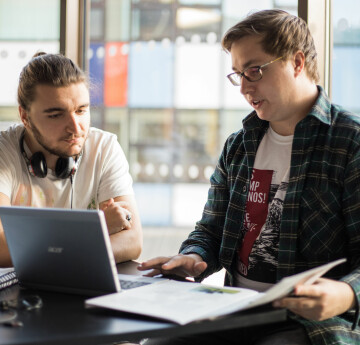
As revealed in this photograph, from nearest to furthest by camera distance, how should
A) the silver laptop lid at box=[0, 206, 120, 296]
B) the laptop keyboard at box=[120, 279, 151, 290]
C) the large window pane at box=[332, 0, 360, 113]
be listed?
1. the silver laptop lid at box=[0, 206, 120, 296]
2. the laptop keyboard at box=[120, 279, 151, 290]
3. the large window pane at box=[332, 0, 360, 113]

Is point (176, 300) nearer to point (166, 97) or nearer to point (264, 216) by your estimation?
point (264, 216)

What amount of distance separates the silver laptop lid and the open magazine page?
0.08 meters

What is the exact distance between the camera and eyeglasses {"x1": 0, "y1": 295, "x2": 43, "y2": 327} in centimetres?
102

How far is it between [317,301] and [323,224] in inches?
16.1

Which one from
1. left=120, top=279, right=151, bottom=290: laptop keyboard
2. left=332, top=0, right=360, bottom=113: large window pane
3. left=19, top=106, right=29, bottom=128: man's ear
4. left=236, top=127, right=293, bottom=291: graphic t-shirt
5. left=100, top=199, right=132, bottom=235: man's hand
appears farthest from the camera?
left=332, top=0, right=360, bottom=113: large window pane

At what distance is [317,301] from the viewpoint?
110cm

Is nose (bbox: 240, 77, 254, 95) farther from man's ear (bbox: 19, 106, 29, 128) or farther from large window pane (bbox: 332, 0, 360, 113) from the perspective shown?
large window pane (bbox: 332, 0, 360, 113)

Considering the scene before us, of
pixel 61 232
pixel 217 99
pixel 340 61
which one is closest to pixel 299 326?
pixel 61 232

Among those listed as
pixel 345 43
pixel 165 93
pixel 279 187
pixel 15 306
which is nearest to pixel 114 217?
pixel 279 187

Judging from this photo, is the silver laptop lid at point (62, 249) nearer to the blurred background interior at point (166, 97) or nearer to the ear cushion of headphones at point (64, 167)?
the ear cushion of headphones at point (64, 167)

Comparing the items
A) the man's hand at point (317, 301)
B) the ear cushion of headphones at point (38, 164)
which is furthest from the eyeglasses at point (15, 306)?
the ear cushion of headphones at point (38, 164)

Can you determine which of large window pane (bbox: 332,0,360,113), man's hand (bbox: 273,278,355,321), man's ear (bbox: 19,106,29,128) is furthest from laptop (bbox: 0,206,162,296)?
large window pane (bbox: 332,0,360,113)

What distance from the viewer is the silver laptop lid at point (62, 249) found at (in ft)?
3.71

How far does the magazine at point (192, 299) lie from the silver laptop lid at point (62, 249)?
0.25ft
